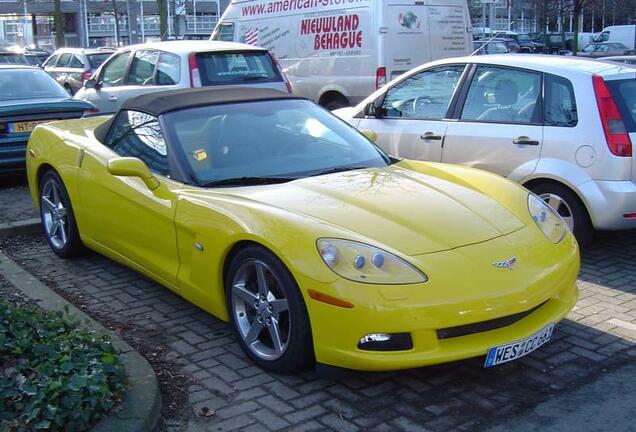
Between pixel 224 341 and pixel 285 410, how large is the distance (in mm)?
952

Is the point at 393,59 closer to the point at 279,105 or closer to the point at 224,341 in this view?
the point at 279,105

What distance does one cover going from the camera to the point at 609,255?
604 cm

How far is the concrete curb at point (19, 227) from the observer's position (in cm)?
669

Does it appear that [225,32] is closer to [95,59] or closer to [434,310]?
[95,59]

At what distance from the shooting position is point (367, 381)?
3.89 meters

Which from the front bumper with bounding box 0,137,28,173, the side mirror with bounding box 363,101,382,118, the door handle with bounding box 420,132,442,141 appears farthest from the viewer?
the front bumper with bounding box 0,137,28,173

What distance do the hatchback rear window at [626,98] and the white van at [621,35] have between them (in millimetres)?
30689

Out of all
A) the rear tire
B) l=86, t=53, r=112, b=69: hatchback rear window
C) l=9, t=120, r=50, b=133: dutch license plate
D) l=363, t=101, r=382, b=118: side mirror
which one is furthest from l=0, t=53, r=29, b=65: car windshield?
the rear tire

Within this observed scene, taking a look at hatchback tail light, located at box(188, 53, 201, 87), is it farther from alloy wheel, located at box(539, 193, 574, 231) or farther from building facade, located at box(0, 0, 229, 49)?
building facade, located at box(0, 0, 229, 49)

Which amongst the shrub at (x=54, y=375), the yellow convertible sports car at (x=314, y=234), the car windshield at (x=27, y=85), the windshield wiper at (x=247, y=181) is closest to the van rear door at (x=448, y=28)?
the car windshield at (x=27, y=85)

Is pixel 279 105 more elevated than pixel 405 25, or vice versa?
pixel 405 25

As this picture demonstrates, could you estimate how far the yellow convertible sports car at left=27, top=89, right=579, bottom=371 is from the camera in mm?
3533

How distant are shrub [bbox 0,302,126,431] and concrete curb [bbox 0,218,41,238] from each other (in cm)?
298

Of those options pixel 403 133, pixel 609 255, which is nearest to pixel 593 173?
pixel 609 255
